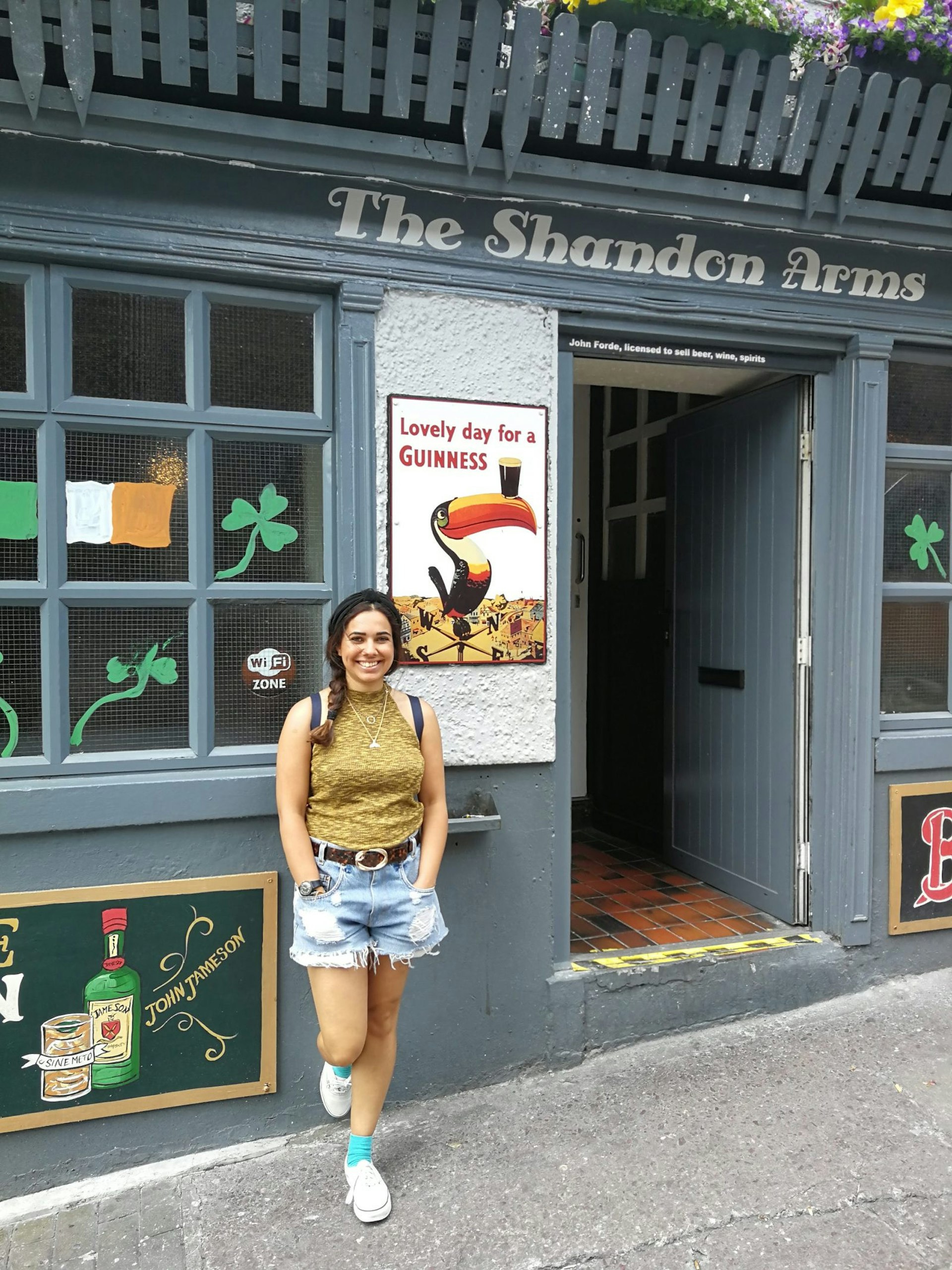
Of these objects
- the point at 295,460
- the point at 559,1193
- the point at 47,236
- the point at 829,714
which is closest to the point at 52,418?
the point at 47,236

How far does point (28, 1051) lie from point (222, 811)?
98 centimetres

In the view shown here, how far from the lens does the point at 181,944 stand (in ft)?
10.2

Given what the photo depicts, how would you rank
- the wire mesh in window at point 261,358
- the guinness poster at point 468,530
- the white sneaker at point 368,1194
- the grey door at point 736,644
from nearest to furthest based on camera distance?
the white sneaker at point 368,1194 < the wire mesh in window at point 261,358 < the guinness poster at point 468,530 < the grey door at point 736,644

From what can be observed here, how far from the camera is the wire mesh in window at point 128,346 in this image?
308 centimetres

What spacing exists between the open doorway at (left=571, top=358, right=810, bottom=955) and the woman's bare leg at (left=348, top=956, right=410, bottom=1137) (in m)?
1.33

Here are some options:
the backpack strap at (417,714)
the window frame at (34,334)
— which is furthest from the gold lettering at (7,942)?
the window frame at (34,334)

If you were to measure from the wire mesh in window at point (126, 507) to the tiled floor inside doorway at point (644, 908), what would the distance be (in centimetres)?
245

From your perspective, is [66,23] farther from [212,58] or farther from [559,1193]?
[559,1193]

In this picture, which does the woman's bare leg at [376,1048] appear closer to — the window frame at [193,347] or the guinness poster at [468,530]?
the guinness poster at [468,530]

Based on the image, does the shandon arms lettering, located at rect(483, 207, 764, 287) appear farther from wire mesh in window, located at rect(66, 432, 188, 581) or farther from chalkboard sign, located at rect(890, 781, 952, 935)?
chalkboard sign, located at rect(890, 781, 952, 935)

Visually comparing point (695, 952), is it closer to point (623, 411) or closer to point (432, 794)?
point (432, 794)

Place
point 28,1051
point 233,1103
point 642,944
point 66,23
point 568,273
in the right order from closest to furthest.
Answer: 1. point 66,23
2. point 28,1051
3. point 233,1103
4. point 568,273
5. point 642,944

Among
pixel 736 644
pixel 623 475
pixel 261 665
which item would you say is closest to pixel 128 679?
pixel 261 665

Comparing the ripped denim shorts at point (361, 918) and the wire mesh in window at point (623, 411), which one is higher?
the wire mesh in window at point (623, 411)
